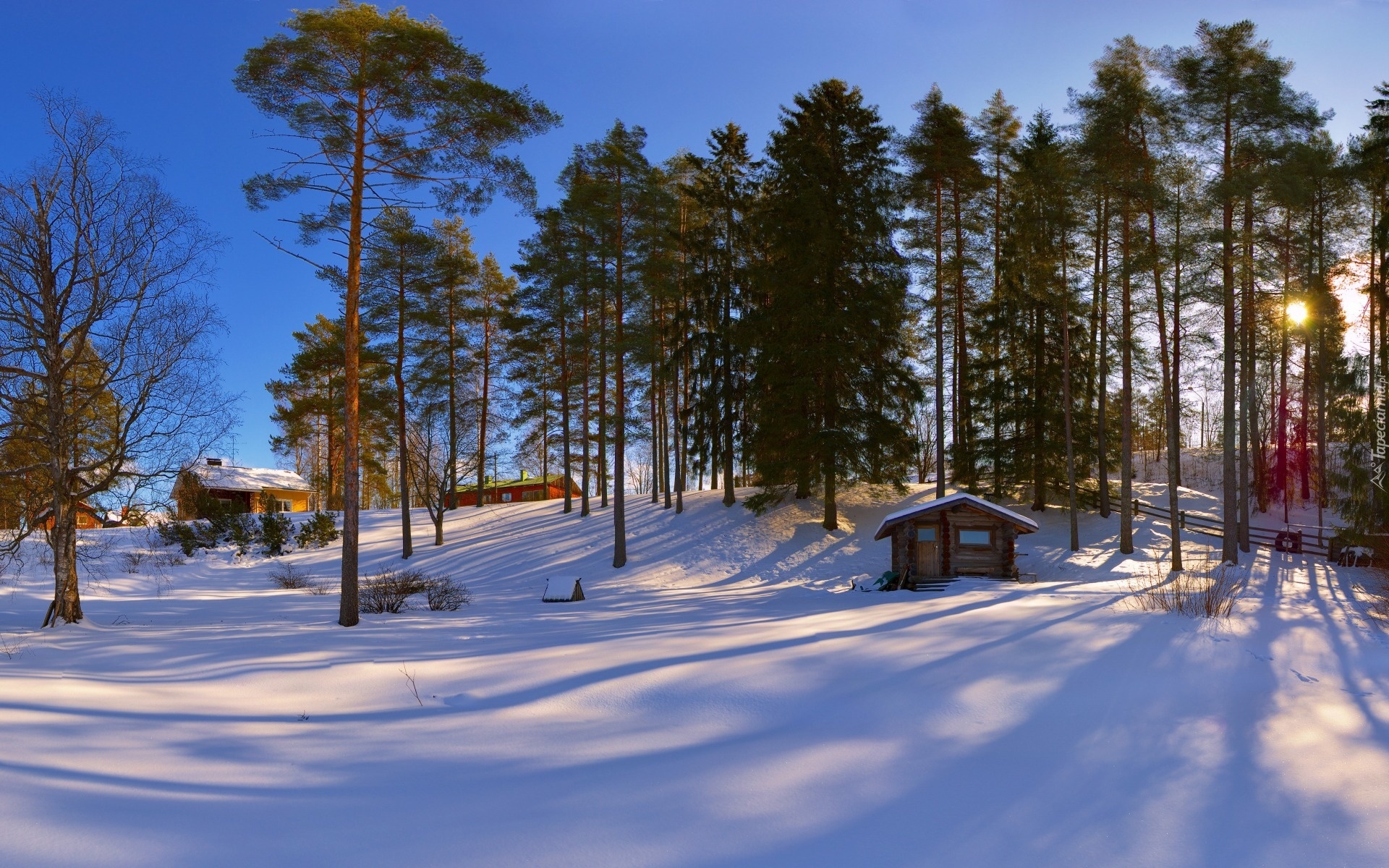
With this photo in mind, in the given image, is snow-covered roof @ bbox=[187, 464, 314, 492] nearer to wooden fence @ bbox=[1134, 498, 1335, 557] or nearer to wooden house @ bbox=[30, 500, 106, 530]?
wooden house @ bbox=[30, 500, 106, 530]

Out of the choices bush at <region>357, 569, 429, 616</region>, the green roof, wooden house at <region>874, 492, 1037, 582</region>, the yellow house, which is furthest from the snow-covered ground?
the green roof

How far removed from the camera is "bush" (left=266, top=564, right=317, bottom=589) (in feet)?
67.7

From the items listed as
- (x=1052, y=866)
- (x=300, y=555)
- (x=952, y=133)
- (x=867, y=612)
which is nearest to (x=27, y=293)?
(x=867, y=612)

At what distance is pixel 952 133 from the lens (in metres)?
25.9

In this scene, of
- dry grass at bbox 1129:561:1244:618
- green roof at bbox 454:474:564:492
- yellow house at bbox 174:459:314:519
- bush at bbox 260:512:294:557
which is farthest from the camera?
green roof at bbox 454:474:564:492

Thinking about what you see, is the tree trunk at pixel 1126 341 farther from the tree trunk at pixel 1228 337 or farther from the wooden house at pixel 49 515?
the wooden house at pixel 49 515

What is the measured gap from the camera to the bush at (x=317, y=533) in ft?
99.0

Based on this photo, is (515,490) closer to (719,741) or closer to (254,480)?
(254,480)

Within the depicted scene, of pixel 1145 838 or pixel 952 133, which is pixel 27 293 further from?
pixel 952 133

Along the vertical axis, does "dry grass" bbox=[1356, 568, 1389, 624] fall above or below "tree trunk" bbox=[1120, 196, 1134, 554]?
below

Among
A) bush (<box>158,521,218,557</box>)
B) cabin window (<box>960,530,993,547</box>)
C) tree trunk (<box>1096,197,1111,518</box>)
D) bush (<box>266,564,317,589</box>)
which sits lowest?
bush (<box>266,564,317,589</box>)

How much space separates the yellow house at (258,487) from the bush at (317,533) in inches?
275

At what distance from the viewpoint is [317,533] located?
30672 millimetres

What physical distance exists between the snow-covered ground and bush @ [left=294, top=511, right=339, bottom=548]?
2019 cm
